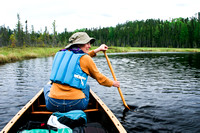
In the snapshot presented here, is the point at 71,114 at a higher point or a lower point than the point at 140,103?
higher

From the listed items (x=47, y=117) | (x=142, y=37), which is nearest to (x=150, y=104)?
(x=47, y=117)

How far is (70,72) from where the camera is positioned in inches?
136

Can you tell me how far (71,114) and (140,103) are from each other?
15.0 feet

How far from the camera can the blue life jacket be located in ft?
11.3

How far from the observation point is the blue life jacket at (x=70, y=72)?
3.43 metres

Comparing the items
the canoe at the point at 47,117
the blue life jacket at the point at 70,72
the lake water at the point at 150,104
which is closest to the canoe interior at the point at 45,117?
the canoe at the point at 47,117

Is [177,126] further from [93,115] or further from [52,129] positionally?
[52,129]

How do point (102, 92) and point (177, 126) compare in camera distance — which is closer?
point (177, 126)

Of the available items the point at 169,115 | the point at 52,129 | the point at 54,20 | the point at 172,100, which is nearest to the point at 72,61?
the point at 52,129

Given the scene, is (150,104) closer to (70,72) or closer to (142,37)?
(70,72)

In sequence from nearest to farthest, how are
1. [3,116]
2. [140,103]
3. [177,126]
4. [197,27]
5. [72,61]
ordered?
[72,61] → [177,126] → [3,116] → [140,103] → [197,27]

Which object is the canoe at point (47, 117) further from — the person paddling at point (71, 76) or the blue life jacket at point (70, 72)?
the blue life jacket at point (70, 72)

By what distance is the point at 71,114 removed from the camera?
3.25 m

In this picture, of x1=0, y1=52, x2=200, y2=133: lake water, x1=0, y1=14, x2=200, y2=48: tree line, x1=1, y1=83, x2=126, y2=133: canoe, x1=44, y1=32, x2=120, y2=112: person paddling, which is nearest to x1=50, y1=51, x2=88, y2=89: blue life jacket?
x1=44, y1=32, x2=120, y2=112: person paddling
